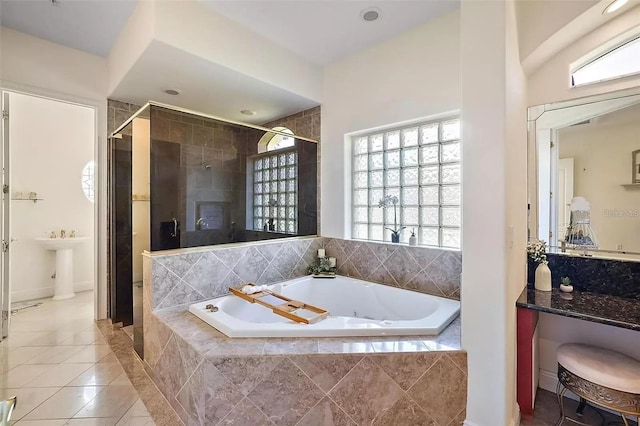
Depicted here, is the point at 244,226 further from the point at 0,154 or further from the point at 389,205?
the point at 0,154

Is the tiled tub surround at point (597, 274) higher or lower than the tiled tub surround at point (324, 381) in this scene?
higher

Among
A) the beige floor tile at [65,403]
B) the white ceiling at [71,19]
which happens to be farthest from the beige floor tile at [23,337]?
the white ceiling at [71,19]

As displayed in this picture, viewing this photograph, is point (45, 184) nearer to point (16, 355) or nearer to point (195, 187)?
point (16, 355)

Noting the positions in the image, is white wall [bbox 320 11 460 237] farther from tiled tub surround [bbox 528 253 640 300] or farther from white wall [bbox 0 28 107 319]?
white wall [bbox 0 28 107 319]

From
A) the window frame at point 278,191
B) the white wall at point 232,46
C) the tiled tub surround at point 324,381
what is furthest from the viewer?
the window frame at point 278,191

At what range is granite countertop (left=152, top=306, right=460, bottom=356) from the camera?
1.60 m

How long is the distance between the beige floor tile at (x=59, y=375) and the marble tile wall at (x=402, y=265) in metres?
2.44

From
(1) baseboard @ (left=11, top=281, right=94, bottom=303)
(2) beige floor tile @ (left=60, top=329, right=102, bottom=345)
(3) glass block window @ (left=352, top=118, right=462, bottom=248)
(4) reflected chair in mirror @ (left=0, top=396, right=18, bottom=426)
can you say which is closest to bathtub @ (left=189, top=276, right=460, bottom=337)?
(3) glass block window @ (left=352, top=118, right=462, bottom=248)

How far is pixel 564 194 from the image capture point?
2004mm

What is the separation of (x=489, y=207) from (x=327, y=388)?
51.4 inches

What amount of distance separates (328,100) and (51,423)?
3542 mm

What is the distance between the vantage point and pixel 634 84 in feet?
5.62

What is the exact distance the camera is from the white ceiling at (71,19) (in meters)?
2.39

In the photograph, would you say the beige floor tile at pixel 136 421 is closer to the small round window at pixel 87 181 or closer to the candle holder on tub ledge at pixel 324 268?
the candle holder on tub ledge at pixel 324 268
